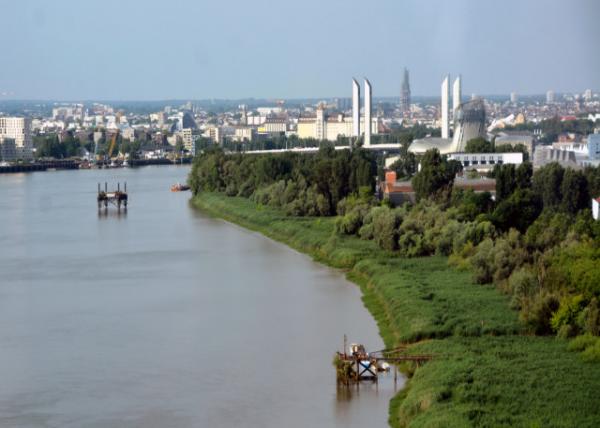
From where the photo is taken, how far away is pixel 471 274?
21.1ft

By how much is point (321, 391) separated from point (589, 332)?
984 millimetres

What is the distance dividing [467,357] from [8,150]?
22.3 metres

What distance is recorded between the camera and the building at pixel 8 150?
25.7 metres

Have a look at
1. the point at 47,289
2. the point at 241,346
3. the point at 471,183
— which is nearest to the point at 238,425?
the point at 241,346

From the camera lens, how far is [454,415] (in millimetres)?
3873

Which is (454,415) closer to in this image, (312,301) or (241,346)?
(241,346)

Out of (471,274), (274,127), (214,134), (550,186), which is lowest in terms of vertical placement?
(471,274)

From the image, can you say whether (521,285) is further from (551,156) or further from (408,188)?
(551,156)

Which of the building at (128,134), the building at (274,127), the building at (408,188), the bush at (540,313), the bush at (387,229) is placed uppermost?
the building at (274,127)

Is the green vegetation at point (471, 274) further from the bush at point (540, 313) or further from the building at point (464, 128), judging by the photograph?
the building at point (464, 128)

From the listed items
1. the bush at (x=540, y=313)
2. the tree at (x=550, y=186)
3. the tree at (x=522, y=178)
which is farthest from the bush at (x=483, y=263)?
the tree at (x=522, y=178)

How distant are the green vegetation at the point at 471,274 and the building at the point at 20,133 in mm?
15546

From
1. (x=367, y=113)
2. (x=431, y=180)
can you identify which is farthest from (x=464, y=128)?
(x=431, y=180)

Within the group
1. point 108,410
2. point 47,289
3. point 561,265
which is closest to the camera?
point 108,410
